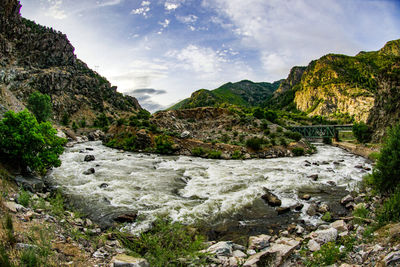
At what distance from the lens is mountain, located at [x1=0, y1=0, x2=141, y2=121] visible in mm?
91000

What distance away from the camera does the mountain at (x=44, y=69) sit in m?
91.0

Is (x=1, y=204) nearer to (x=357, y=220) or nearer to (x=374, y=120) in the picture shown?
(x=357, y=220)

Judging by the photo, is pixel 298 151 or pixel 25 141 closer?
pixel 25 141

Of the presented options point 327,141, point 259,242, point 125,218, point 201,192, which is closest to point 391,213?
point 259,242

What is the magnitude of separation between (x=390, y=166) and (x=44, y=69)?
133 meters

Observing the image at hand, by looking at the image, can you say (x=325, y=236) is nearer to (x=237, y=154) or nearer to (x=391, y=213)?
(x=391, y=213)

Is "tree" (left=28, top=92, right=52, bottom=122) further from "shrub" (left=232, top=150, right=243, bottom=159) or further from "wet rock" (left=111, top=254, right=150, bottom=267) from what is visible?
"wet rock" (left=111, top=254, right=150, bottom=267)

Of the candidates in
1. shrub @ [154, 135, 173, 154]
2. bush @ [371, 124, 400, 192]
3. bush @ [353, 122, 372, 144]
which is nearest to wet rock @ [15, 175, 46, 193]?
bush @ [371, 124, 400, 192]

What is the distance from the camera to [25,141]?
1381cm

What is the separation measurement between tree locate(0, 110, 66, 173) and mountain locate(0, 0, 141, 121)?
88.9m

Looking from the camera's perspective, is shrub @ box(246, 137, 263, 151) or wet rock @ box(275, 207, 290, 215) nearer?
wet rock @ box(275, 207, 290, 215)

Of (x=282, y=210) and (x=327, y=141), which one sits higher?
(x=327, y=141)

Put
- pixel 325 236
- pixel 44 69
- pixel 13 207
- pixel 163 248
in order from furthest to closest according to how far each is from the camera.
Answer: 1. pixel 44 69
2. pixel 325 236
3. pixel 13 207
4. pixel 163 248

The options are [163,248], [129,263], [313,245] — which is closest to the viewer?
[129,263]
